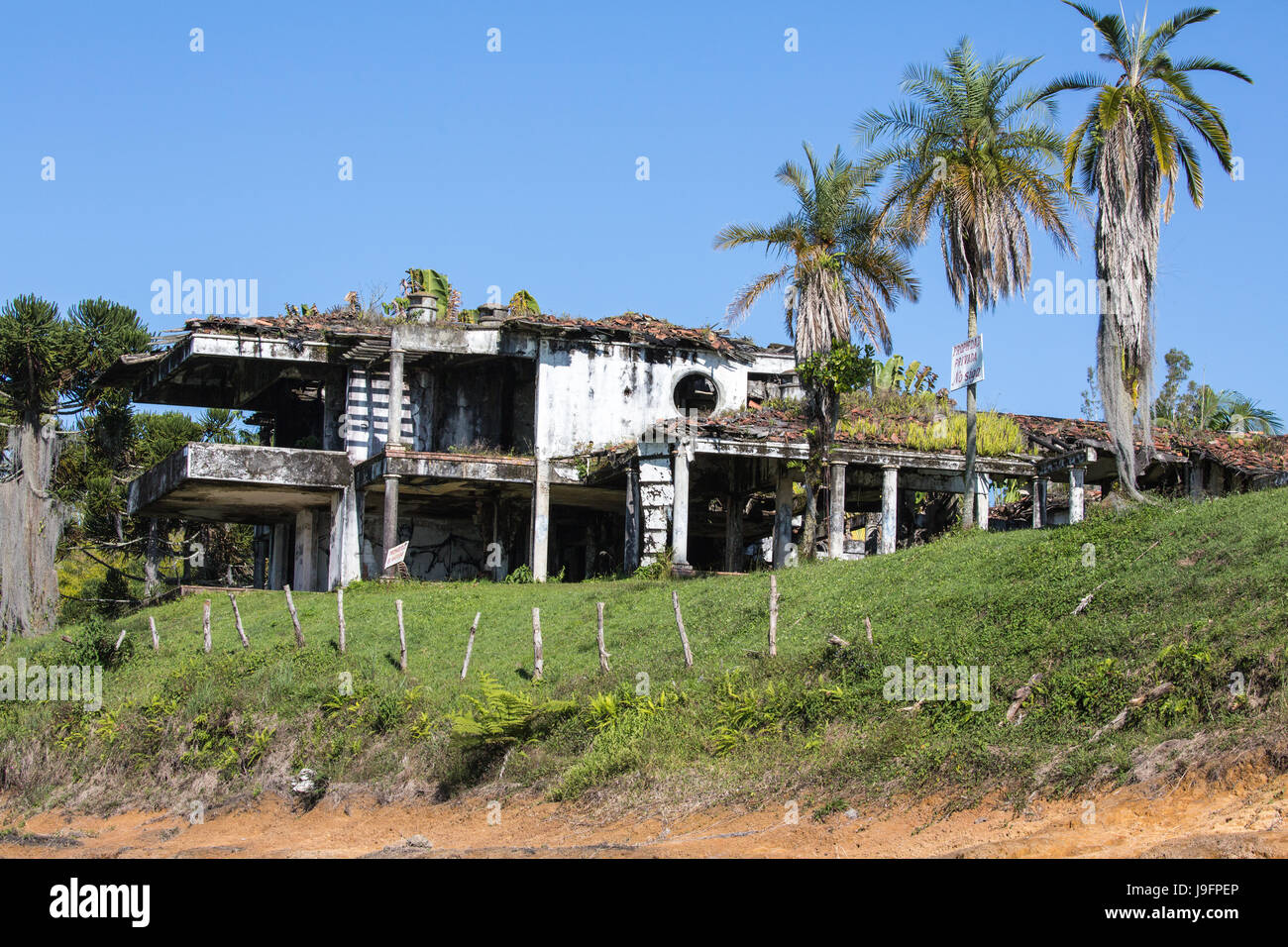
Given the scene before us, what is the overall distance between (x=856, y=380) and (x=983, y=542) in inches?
265

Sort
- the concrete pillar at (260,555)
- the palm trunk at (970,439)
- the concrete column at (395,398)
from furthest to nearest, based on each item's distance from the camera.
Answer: the concrete pillar at (260,555), the concrete column at (395,398), the palm trunk at (970,439)

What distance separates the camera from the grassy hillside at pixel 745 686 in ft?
57.3

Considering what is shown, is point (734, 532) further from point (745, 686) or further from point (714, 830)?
point (714, 830)

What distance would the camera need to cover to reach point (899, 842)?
16188mm

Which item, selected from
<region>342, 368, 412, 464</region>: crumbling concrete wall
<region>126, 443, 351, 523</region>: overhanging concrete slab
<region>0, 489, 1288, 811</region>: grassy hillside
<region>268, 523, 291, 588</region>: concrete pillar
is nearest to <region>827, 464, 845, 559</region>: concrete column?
<region>0, 489, 1288, 811</region>: grassy hillside

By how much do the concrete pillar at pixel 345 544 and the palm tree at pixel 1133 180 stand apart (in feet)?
68.0

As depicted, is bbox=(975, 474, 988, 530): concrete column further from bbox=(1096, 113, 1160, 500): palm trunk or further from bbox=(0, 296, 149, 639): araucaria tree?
bbox=(0, 296, 149, 639): araucaria tree

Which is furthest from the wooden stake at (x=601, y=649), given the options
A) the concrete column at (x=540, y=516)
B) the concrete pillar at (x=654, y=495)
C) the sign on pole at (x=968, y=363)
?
the concrete column at (x=540, y=516)

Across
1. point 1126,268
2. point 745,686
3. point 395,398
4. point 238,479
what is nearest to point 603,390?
point 395,398

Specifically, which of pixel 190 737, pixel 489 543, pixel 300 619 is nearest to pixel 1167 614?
pixel 190 737

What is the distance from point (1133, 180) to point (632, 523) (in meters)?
15.0

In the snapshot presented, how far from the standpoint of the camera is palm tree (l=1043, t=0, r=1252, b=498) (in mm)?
24750

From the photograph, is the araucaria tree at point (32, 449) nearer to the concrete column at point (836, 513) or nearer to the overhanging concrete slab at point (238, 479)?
the overhanging concrete slab at point (238, 479)
